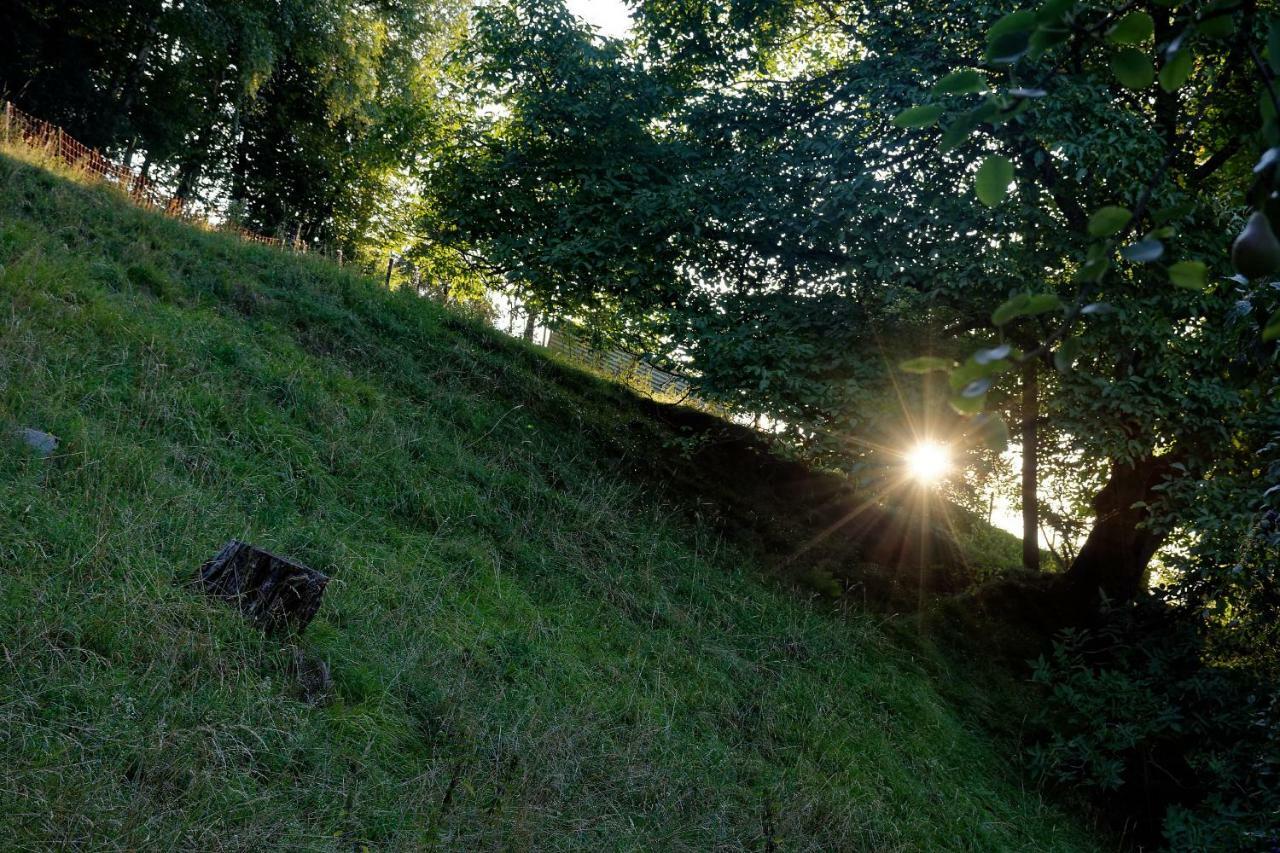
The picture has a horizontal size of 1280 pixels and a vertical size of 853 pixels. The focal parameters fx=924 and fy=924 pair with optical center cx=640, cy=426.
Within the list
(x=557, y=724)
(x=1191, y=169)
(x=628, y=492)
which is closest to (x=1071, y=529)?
(x=1191, y=169)

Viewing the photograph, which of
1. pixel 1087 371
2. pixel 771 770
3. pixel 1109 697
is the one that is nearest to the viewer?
pixel 771 770

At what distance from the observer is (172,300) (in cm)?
924

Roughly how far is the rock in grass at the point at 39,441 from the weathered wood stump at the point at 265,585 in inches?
58.2

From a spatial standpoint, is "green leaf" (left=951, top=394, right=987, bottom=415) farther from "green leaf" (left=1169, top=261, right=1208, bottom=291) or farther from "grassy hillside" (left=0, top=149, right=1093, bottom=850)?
"grassy hillside" (left=0, top=149, right=1093, bottom=850)

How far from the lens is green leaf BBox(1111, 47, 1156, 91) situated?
3.61 ft

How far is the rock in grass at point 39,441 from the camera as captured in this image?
5641 mm

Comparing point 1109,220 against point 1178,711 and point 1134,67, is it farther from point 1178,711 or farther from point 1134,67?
point 1178,711

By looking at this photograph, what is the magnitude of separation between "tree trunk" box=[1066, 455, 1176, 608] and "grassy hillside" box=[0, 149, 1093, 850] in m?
2.98

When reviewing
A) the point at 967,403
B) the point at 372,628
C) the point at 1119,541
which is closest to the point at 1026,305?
the point at 967,403

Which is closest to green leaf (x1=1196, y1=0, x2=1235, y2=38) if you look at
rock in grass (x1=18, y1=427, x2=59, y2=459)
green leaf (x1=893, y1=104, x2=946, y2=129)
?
green leaf (x1=893, y1=104, x2=946, y2=129)

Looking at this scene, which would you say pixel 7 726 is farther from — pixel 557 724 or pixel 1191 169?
pixel 1191 169

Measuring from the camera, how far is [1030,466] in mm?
10633

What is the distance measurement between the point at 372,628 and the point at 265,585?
819 millimetres

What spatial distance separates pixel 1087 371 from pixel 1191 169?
2.81 metres
